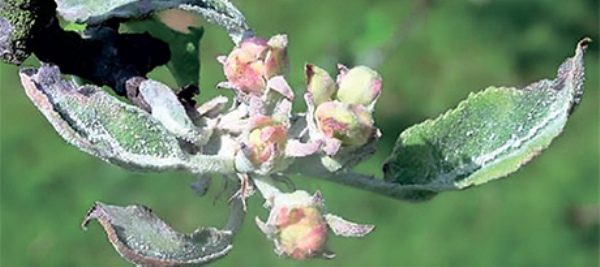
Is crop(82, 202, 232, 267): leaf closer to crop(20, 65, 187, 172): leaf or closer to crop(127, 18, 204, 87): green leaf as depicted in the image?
crop(20, 65, 187, 172): leaf

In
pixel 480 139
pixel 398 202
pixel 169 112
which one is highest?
pixel 169 112

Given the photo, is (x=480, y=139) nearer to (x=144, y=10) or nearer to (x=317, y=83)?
(x=317, y=83)

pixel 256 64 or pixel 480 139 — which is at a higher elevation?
pixel 256 64

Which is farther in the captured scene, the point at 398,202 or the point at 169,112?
the point at 398,202

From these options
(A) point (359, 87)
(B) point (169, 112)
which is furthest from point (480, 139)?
(B) point (169, 112)

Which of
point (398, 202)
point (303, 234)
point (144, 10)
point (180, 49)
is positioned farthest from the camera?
point (398, 202)

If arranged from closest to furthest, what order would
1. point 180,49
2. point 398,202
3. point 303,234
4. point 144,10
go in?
1. point 303,234
2. point 144,10
3. point 180,49
4. point 398,202

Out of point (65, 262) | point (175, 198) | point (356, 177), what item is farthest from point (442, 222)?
point (356, 177)
